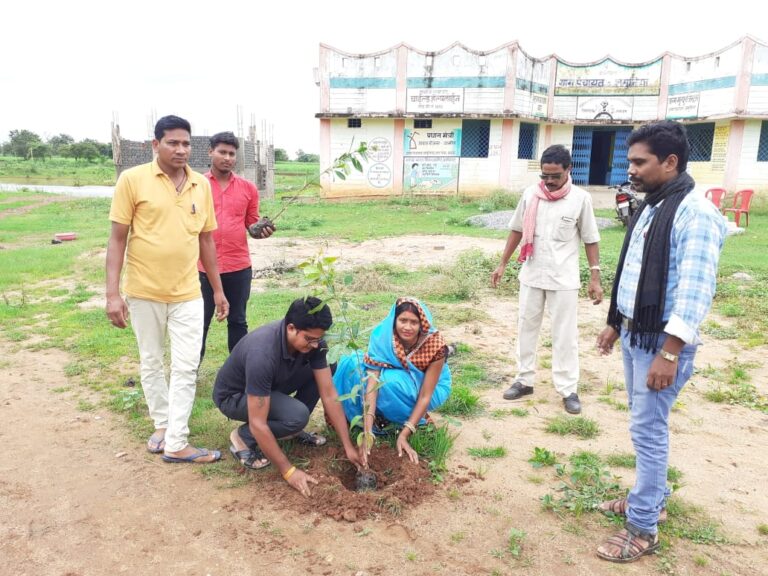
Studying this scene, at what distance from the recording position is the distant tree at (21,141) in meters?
53.8

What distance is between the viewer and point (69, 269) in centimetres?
900

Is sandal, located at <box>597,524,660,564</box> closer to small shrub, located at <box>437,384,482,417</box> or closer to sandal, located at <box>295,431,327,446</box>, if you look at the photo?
small shrub, located at <box>437,384,482,417</box>

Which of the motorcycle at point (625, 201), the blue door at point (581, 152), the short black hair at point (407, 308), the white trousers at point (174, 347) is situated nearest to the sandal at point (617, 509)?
the short black hair at point (407, 308)

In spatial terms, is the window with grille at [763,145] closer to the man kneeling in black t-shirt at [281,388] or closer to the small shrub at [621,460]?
the small shrub at [621,460]

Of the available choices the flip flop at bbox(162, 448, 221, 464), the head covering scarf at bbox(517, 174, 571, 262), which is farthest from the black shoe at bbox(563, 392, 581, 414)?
the flip flop at bbox(162, 448, 221, 464)

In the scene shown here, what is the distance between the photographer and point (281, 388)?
10.9 ft

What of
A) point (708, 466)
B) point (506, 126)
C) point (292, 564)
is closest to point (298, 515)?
point (292, 564)

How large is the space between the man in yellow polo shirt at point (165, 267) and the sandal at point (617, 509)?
2088 mm

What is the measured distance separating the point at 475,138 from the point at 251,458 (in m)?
18.0

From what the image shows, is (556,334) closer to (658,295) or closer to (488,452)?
(488,452)

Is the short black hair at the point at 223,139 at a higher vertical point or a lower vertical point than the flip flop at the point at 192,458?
higher

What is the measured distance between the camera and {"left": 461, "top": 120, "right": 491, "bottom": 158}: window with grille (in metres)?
19.7

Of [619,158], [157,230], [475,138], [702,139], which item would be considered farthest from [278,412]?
[619,158]

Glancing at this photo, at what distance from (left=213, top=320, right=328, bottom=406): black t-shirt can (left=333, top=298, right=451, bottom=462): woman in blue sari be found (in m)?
0.34
